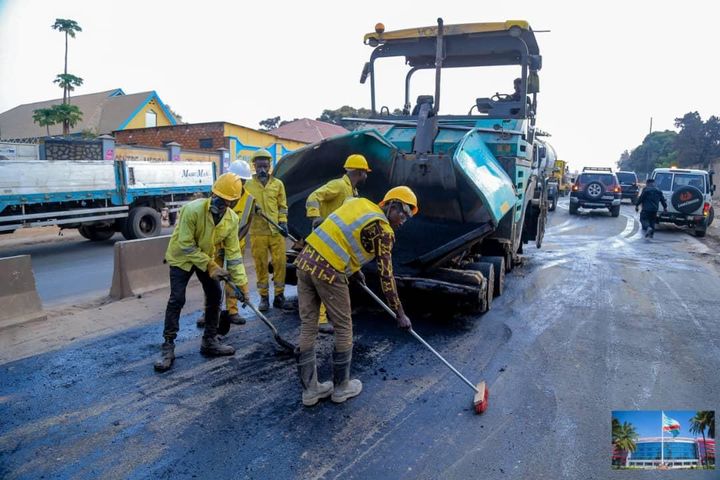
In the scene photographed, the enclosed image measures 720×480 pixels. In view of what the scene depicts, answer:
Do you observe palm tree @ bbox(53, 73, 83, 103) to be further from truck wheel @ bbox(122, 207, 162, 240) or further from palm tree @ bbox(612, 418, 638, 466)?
palm tree @ bbox(612, 418, 638, 466)

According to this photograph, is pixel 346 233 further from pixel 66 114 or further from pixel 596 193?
pixel 66 114

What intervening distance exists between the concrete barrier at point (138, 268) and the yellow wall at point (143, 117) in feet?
93.3

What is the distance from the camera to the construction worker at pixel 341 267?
10.6 ft

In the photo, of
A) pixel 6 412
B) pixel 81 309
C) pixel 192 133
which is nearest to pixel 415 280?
pixel 6 412

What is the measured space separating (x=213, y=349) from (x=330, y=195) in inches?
67.5

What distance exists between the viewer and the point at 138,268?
A: 6121mm

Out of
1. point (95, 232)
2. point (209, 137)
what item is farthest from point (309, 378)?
point (209, 137)

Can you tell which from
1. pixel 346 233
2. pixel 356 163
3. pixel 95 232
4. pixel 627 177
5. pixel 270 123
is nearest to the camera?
pixel 346 233

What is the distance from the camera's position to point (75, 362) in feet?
13.3

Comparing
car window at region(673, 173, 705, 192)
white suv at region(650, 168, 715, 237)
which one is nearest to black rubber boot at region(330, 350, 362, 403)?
white suv at region(650, 168, 715, 237)

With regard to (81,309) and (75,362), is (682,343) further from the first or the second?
(81,309)

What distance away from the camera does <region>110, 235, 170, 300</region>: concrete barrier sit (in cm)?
594

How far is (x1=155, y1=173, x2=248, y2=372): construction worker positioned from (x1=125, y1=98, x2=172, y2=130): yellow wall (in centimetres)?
3096

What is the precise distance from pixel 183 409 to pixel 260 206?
2464 millimetres
